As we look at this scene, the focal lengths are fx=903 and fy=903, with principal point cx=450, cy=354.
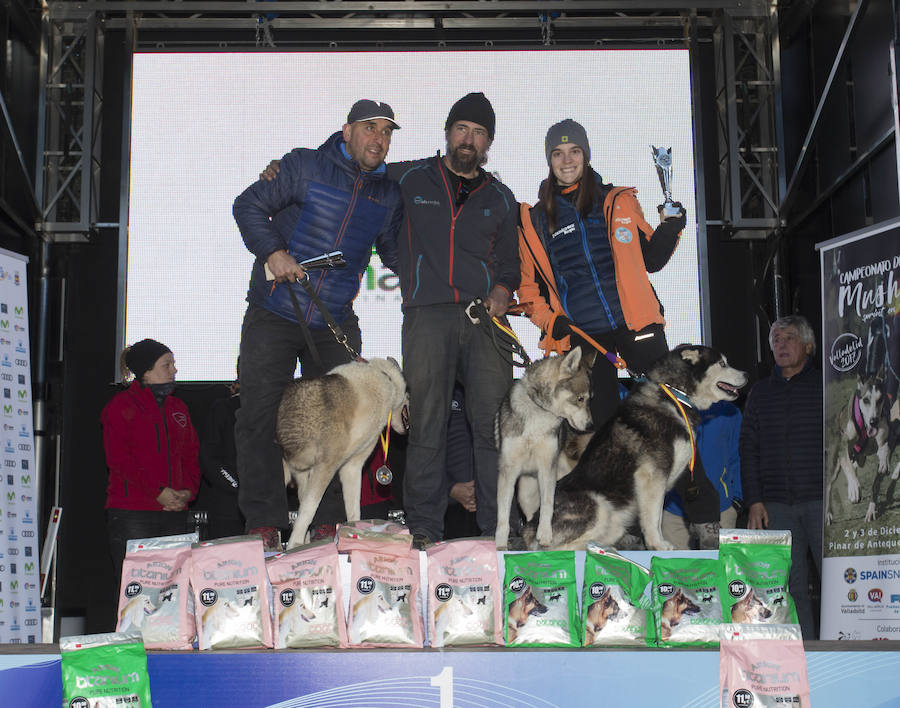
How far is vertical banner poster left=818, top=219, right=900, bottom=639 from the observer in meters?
4.30

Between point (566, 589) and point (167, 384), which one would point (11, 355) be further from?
point (566, 589)

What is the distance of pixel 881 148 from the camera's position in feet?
18.9

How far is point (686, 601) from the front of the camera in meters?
2.74

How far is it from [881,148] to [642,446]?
118 inches

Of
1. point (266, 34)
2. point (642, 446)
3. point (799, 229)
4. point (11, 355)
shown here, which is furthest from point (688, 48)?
point (11, 355)

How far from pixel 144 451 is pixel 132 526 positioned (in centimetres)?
48

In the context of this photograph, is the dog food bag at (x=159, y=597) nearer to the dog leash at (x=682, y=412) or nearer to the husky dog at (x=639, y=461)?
the husky dog at (x=639, y=461)

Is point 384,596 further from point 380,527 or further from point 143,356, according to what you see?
point 143,356

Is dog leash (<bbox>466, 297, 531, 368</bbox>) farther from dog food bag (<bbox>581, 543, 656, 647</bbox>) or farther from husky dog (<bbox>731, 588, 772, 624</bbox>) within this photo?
husky dog (<bbox>731, 588, 772, 624</bbox>)

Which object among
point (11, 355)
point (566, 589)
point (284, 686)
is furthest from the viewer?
point (11, 355)

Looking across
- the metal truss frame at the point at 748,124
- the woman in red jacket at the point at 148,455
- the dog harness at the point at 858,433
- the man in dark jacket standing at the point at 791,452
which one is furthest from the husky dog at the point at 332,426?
the metal truss frame at the point at 748,124

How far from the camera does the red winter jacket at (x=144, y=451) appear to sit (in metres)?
5.74

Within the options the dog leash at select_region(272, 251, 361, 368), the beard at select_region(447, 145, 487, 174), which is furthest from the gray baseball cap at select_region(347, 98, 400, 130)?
the dog leash at select_region(272, 251, 361, 368)

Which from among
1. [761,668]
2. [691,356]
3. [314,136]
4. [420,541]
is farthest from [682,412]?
[314,136]
